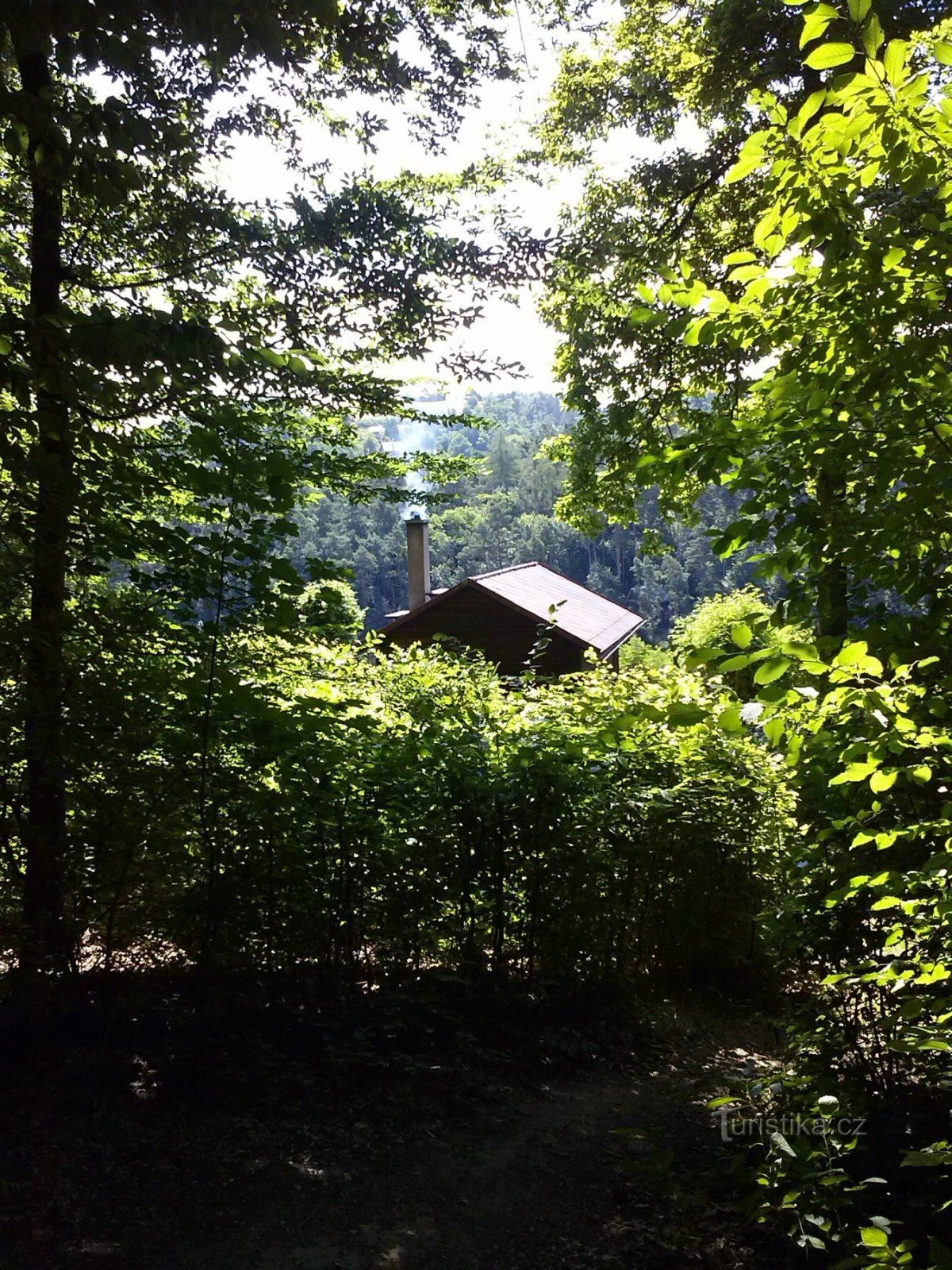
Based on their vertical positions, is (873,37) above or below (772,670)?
above

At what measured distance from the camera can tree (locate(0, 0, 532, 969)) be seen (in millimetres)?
3705

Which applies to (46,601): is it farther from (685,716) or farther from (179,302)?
(685,716)

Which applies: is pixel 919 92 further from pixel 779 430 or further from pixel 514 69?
pixel 514 69

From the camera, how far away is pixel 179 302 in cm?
566

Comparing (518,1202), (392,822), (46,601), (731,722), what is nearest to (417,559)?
(392,822)

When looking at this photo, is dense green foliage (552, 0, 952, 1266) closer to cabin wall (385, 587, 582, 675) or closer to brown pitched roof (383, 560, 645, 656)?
brown pitched roof (383, 560, 645, 656)

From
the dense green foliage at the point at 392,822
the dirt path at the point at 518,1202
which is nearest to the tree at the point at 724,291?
the dense green foliage at the point at 392,822

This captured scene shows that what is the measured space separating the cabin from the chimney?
2cm

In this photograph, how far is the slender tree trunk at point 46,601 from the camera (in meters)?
3.49

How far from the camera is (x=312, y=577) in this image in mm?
4258

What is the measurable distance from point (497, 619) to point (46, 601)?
76.2ft

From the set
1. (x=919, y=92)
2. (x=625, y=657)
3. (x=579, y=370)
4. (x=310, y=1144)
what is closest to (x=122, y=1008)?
(x=310, y=1144)

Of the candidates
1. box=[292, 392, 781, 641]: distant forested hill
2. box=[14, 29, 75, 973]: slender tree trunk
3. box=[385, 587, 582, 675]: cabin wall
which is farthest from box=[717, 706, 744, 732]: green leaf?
box=[292, 392, 781, 641]: distant forested hill

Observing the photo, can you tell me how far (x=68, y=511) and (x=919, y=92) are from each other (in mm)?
2999
